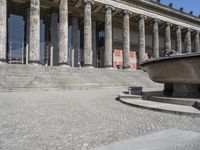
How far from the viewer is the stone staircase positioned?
2361 cm

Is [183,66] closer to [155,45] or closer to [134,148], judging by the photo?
[134,148]

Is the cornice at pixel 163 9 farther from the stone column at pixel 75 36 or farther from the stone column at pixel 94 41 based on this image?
the stone column at pixel 75 36

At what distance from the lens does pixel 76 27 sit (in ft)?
142

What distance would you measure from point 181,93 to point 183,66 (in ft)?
5.81

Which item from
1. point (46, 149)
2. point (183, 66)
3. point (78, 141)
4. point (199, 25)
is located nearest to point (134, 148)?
point (78, 141)

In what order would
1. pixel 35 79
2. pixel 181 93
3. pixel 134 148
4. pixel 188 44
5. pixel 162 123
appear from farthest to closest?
pixel 188 44
pixel 35 79
pixel 181 93
pixel 162 123
pixel 134 148

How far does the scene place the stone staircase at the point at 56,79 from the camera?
23.6 m

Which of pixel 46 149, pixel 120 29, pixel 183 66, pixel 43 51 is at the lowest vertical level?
pixel 46 149

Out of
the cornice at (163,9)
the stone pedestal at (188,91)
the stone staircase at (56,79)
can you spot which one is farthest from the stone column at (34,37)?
the stone pedestal at (188,91)

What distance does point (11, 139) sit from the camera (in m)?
5.97

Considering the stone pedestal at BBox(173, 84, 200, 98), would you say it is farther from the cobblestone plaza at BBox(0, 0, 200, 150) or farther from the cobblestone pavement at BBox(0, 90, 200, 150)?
the cobblestone pavement at BBox(0, 90, 200, 150)

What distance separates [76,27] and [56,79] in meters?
18.6

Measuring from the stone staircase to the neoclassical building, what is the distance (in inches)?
165

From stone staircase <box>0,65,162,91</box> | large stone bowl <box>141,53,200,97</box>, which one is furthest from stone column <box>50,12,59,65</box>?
large stone bowl <box>141,53,200,97</box>
